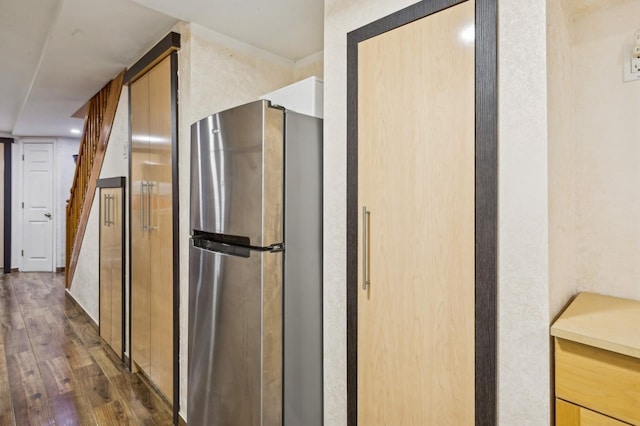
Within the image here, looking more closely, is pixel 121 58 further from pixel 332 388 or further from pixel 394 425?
pixel 394 425

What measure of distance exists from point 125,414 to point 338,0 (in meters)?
2.61

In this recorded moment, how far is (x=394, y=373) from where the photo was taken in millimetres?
1298

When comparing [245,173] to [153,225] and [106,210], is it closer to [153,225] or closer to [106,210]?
[153,225]

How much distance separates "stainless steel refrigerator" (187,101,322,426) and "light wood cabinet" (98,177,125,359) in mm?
1543

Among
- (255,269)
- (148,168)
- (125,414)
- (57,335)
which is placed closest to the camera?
(255,269)

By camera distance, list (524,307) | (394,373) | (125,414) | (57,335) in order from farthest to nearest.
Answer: (57,335)
(125,414)
(394,373)
(524,307)

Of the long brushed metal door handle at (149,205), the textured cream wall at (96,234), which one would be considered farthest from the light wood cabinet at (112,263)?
the long brushed metal door handle at (149,205)

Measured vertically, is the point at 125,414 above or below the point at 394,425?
below

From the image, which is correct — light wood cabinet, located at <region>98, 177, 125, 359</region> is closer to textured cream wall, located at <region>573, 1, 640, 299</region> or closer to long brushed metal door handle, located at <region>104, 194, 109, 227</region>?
long brushed metal door handle, located at <region>104, 194, 109, 227</region>

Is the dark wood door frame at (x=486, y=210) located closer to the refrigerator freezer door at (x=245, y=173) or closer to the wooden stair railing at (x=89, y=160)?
the refrigerator freezer door at (x=245, y=173)

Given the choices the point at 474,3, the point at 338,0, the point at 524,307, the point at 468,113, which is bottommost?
the point at 524,307

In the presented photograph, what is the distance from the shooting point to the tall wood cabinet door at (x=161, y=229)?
2.27 m

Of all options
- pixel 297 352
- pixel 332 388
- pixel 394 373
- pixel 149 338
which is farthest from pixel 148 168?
pixel 394 373

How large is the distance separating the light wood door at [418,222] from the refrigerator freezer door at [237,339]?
35 centimetres
